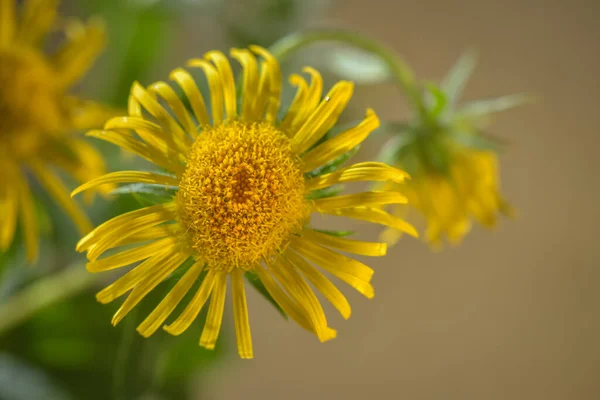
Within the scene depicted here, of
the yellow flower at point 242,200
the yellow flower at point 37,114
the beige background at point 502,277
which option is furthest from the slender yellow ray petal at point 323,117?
the beige background at point 502,277

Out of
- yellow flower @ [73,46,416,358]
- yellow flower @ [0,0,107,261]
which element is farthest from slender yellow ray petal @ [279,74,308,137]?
yellow flower @ [0,0,107,261]

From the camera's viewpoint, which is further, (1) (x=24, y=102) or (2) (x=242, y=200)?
(1) (x=24, y=102)

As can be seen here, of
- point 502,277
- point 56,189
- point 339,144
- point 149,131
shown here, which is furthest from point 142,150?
point 502,277

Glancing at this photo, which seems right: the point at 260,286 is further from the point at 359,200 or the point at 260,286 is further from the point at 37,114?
the point at 37,114

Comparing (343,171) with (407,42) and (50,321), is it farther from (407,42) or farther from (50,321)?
(407,42)

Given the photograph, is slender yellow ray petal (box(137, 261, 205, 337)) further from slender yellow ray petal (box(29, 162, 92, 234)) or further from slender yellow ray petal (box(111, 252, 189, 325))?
slender yellow ray petal (box(29, 162, 92, 234))

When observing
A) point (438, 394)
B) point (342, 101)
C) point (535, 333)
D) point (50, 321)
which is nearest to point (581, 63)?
point (535, 333)

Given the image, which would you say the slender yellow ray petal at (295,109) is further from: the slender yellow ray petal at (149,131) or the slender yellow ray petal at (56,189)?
the slender yellow ray petal at (56,189)
